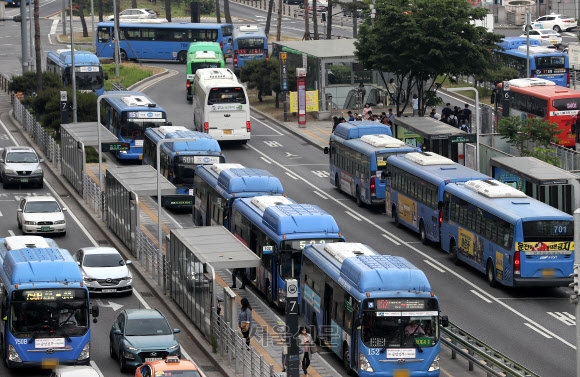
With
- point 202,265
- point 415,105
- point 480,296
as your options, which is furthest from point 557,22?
point 202,265

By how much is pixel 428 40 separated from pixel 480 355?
38.3 metres

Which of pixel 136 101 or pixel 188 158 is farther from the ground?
pixel 136 101

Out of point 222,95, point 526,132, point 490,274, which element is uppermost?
point 222,95

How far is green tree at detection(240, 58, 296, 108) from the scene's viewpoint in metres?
82.0

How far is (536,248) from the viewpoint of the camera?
137 feet

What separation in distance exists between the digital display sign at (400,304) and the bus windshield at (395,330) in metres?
0.15

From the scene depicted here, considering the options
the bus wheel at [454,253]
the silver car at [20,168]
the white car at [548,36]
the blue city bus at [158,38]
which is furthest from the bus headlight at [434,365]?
the white car at [548,36]

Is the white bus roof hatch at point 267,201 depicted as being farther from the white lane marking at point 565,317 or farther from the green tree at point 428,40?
the green tree at point 428,40

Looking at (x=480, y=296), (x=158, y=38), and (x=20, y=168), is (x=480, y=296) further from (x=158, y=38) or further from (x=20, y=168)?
(x=158, y=38)

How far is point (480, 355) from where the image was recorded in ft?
111

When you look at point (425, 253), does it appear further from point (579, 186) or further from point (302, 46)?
point (302, 46)

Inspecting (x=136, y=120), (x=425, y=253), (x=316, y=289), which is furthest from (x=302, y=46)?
(x=316, y=289)

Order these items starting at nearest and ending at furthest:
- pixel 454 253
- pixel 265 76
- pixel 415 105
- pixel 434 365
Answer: pixel 434 365 < pixel 454 253 < pixel 415 105 < pixel 265 76

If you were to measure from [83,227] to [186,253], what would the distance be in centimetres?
1515
